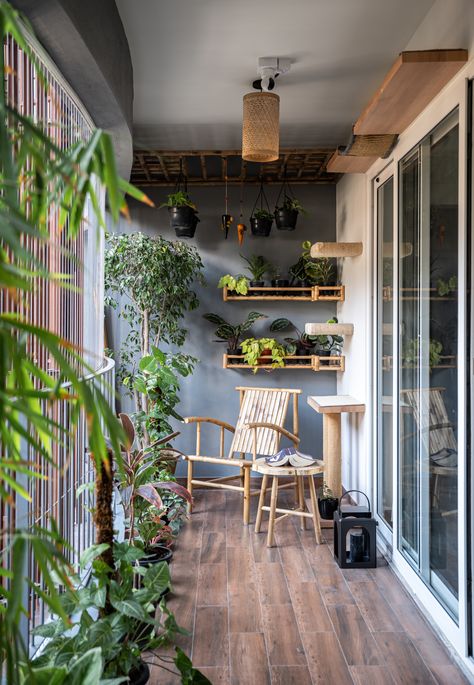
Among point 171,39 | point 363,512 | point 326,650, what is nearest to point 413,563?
point 363,512

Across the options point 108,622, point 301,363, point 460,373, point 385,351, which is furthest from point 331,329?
point 108,622

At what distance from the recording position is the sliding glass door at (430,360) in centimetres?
266

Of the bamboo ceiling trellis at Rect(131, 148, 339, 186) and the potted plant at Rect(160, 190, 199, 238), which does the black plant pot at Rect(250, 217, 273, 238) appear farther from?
the potted plant at Rect(160, 190, 199, 238)

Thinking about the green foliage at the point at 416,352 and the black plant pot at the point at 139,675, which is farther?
the green foliage at the point at 416,352

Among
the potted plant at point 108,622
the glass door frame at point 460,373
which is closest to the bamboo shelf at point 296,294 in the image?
the glass door frame at point 460,373

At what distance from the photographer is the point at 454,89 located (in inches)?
102

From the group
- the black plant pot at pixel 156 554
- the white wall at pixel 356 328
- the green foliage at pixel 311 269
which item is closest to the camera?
the black plant pot at pixel 156 554

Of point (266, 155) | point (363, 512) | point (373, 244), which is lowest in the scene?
point (363, 512)

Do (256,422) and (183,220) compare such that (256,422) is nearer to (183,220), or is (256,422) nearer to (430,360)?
(183,220)

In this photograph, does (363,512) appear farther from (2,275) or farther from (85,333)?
(2,275)

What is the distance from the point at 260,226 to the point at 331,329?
1179 mm

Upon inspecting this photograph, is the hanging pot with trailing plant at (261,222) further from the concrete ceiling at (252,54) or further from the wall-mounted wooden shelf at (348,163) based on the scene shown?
the wall-mounted wooden shelf at (348,163)

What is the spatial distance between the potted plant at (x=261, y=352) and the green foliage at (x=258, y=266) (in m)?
0.59

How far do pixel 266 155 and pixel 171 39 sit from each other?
718 millimetres
